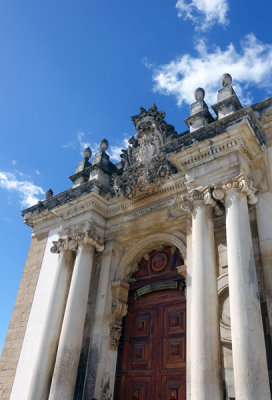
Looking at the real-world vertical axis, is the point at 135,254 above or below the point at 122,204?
below

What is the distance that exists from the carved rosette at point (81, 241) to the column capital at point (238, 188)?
10.8 ft

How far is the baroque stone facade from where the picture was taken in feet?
18.9

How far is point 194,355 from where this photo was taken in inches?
223

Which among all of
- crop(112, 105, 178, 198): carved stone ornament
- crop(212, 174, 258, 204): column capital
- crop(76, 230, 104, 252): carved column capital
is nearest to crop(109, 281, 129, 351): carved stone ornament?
crop(76, 230, 104, 252): carved column capital

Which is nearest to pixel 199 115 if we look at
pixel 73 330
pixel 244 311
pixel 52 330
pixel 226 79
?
pixel 226 79

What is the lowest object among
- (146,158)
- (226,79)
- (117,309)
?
(117,309)

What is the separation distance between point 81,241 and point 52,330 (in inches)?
80.7

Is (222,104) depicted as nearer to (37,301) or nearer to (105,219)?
(105,219)

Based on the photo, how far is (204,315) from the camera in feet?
19.2

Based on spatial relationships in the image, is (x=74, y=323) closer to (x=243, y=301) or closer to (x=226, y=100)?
(x=243, y=301)

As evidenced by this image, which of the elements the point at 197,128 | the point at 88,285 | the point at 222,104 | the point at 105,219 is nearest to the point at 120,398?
the point at 88,285

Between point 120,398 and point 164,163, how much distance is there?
5098mm

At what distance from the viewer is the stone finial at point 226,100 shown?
7844mm

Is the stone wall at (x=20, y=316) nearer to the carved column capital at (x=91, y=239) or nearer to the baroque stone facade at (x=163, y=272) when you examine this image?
the baroque stone facade at (x=163, y=272)
